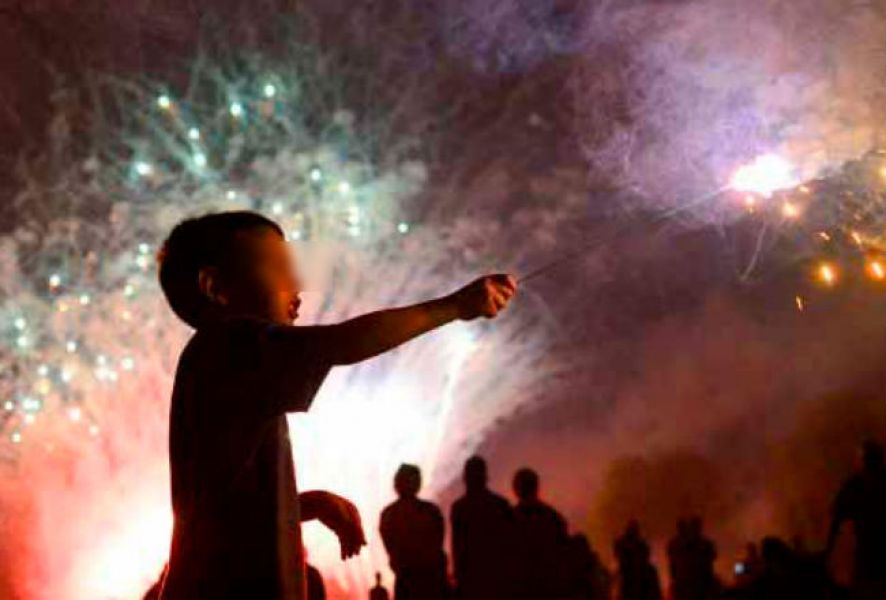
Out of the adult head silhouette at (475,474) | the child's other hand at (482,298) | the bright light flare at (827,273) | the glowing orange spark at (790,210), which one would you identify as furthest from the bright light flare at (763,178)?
the bright light flare at (827,273)

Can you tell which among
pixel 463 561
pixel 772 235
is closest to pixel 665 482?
pixel 772 235

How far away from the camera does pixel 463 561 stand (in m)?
6.43

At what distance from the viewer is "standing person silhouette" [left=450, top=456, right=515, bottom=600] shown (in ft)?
20.6

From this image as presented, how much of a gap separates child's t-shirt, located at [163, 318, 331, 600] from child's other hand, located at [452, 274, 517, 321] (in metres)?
0.32

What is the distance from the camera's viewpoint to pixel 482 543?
21.0 ft

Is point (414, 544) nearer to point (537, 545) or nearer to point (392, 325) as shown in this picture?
point (537, 545)

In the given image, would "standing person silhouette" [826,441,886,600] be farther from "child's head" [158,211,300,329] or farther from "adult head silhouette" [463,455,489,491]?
"child's head" [158,211,300,329]

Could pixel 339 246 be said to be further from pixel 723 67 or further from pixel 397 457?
pixel 723 67

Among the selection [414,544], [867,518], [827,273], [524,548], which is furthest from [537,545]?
[827,273]

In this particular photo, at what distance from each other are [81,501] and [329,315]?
434cm

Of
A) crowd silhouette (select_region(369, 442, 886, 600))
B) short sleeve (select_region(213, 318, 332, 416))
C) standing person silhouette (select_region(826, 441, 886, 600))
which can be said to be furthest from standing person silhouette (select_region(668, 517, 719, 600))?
short sleeve (select_region(213, 318, 332, 416))

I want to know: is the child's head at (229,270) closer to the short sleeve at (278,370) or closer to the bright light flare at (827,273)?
the short sleeve at (278,370)

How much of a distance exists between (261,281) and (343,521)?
24.3 inches

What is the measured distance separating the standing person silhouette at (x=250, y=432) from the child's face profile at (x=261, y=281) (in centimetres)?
10
